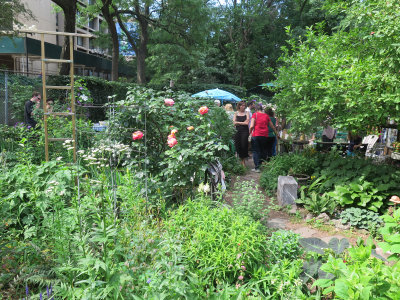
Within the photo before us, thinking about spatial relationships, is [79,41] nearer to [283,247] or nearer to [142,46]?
[142,46]

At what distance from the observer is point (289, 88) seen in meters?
5.30

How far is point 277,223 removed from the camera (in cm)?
421

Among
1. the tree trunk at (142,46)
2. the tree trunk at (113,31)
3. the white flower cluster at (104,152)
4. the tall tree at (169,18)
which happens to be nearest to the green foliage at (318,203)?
the white flower cluster at (104,152)

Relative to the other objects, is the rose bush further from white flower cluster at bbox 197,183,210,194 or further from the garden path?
the garden path

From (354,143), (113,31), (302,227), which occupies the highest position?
(113,31)

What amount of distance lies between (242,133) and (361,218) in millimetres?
3766

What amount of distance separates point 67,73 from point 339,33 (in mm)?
10753

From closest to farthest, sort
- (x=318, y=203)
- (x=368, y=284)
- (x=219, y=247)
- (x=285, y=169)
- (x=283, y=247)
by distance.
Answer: (x=368, y=284), (x=219, y=247), (x=283, y=247), (x=318, y=203), (x=285, y=169)

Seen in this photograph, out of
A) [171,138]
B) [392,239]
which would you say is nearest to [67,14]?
[171,138]

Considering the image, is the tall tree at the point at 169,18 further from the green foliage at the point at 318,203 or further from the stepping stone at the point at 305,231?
the stepping stone at the point at 305,231

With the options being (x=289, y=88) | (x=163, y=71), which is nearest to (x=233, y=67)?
(x=163, y=71)

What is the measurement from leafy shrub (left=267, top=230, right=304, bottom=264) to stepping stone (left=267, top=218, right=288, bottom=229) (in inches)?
53.6

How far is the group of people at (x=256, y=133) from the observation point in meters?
6.98

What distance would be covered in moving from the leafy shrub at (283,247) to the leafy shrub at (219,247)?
80 millimetres
